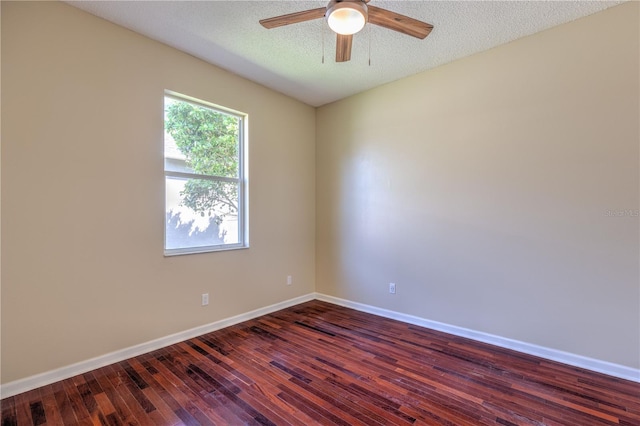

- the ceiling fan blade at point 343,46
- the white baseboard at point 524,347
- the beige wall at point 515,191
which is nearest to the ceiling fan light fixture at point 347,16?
the ceiling fan blade at point 343,46

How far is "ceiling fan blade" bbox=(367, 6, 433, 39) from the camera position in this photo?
1802 millimetres

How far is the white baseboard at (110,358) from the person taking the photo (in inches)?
79.5

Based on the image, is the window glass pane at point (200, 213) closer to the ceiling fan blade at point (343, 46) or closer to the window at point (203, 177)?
the window at point (203, 177)

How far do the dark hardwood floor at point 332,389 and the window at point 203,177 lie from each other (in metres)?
1.04

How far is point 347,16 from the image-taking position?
5.60ft

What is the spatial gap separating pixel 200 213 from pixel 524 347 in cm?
329

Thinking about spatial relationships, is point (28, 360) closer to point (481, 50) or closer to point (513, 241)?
point (513, 241)

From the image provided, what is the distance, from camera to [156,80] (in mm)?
2693

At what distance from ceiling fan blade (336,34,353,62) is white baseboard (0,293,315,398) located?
9.17ft

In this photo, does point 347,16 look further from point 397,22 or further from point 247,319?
point 247,319

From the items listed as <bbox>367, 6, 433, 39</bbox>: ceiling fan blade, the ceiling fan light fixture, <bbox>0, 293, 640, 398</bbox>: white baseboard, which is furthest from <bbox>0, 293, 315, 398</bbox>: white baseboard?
<bbox>367, 6, 433, 39</bbox>: ceiling fan blade

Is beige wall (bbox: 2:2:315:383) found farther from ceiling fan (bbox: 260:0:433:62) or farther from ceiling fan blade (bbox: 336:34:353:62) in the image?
ceiling fan blade (bbox: 336:34:353:62)

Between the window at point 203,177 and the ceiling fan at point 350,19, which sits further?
the window at point 203,177

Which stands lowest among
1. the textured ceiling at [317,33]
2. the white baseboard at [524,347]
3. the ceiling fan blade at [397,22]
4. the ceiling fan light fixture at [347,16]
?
the white baseboard at [524,347]
